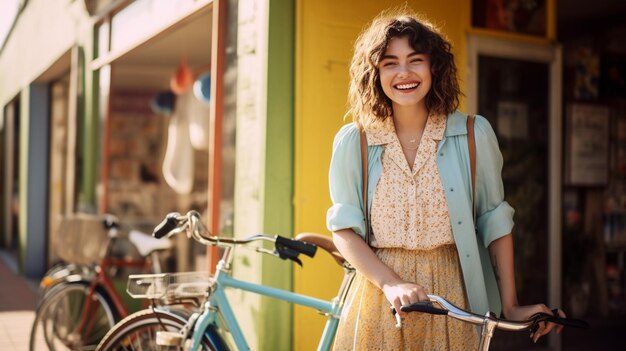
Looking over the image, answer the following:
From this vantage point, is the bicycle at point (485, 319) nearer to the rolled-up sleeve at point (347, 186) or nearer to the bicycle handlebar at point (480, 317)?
the bicycle handlebar at point (480, 317)

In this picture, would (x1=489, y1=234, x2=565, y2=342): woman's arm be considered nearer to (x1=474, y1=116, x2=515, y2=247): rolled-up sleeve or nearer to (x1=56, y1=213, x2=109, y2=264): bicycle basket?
(x1=474, y1=116, x2=515, y2=247): rolled-up sleeve

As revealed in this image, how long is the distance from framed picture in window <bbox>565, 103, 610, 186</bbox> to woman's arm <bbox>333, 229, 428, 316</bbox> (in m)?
4.08

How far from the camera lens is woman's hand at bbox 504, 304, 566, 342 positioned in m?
1.99

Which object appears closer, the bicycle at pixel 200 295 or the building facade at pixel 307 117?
the bicycle at pixel 200 295

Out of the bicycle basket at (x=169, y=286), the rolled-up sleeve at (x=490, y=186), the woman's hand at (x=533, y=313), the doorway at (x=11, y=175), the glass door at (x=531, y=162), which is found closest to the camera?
the woman's hand at (x=533, y=313)

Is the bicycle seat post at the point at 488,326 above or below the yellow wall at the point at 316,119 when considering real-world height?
below

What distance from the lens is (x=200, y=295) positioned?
3070mm

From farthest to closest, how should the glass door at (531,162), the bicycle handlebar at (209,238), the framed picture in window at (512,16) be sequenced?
the glass door at (531,162), the framed picture in window at (512,16), the bicycle handlebar at (209,238)

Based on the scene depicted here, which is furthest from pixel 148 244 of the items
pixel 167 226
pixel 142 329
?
Answer: pixel 167 226

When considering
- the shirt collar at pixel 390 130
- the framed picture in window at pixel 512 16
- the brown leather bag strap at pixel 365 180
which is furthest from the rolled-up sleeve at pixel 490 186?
the framed picture in window at pixel 512 16

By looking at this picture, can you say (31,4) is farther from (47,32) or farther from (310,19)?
(310,19)

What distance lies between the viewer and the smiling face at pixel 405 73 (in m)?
2.20

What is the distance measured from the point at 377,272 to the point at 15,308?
22.6 ft

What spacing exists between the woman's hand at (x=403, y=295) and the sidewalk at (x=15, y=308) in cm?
478
